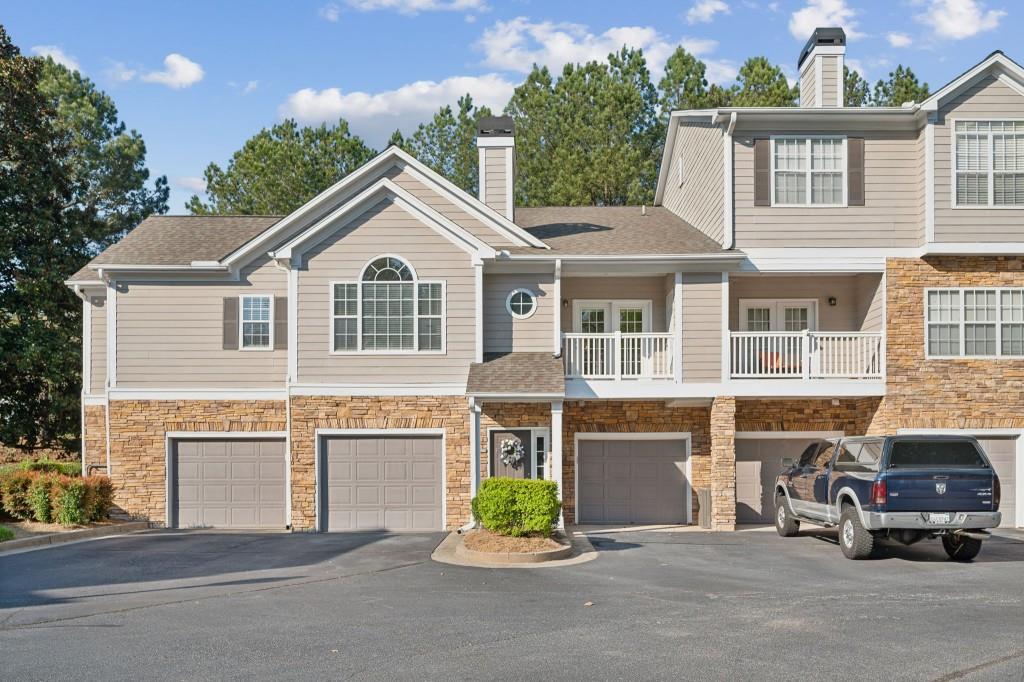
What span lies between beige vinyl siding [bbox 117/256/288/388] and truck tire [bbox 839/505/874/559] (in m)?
11.6

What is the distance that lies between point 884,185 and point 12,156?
24.1 metres

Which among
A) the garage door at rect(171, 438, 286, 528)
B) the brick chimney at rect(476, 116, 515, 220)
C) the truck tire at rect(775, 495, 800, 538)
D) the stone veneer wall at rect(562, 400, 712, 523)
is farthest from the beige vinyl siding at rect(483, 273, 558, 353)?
the truck tire at rect(775, 495, 800, 538)

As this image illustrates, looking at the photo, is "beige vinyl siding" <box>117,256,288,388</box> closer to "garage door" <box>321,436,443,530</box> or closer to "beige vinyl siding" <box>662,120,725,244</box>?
"garage door" <box>321,436,443,530</box>

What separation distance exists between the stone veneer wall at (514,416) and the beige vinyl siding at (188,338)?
4461 millimetres

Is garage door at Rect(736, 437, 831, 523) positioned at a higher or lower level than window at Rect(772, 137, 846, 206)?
lower

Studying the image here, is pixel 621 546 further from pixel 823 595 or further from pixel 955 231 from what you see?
pixel 955 231

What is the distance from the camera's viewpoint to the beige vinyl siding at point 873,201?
19281 mm

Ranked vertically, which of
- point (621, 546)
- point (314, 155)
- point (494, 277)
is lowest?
point (621, 546)

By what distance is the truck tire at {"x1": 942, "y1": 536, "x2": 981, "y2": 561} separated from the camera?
14.6 meters

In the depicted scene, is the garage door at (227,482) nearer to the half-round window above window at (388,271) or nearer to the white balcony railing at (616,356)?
the half-round window above window at (388,271)

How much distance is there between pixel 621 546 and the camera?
1662 centimetres

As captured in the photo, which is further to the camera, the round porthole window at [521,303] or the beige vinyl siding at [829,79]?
the beige vinyl siding at [829,79]

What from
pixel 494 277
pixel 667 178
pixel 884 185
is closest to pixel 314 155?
pixel 667 178

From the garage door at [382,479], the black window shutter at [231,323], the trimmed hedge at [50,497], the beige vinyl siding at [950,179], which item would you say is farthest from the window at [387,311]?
the beige vinyl siding at [950,179]
